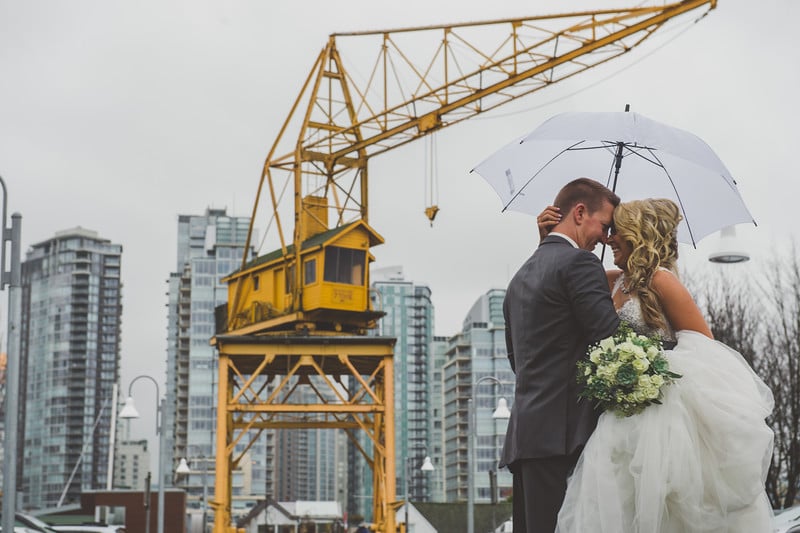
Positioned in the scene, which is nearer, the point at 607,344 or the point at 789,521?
the point at 607,344

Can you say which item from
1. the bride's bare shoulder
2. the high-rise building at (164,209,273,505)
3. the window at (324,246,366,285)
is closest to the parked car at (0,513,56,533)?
the window at (324,246,366,285)

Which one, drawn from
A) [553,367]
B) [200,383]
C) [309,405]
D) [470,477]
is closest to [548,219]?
[553,367]

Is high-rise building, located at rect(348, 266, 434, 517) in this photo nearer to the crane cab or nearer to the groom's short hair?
the crane cab

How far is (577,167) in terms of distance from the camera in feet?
23.4

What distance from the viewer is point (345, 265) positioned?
110ft

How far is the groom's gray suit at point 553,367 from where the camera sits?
4.82m


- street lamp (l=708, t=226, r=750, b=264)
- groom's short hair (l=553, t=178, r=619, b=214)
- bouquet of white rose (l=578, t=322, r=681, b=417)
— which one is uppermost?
street lamp (l=708, t=226, r=750, b=264)

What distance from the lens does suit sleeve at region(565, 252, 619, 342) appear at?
15.8 feet

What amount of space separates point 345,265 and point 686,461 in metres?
29.0

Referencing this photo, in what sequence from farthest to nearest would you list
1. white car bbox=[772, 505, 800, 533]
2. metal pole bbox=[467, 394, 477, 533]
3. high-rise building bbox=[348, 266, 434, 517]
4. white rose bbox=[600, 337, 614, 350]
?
high-rise building bbox=[348, 266, 434, 517], metal pole bbox=[467, 394, 477, 533], white car bbox=[772, 505, 800, 533], white rose bbox=[600, 337, 614, 350]

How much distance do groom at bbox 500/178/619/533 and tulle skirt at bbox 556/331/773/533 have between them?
123 mm

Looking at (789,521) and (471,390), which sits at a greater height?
(471,390)

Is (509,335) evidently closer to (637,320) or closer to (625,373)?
(637,320)

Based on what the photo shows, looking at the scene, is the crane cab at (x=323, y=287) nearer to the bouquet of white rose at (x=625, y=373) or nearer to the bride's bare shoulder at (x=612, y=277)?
the bride's bare shoulder at (x=612, y=277)
